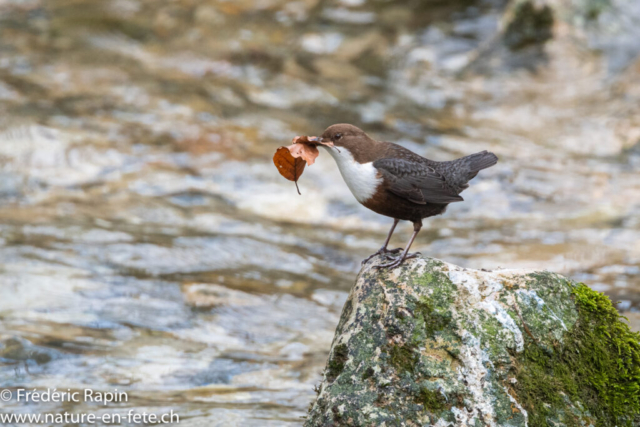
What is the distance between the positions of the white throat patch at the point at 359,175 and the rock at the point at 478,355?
54cm

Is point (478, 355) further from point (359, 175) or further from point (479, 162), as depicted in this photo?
point (479, 162)

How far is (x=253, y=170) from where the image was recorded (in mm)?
8023

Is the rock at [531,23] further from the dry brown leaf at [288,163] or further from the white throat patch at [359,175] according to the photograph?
the dry brown leaf at [288,163]

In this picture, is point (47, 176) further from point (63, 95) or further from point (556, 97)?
point (556, 97)

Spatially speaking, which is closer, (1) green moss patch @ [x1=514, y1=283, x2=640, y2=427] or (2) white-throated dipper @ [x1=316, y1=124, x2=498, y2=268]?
(1) green moss patch @ [x1=514, y1=283, x2=640, y2=427]

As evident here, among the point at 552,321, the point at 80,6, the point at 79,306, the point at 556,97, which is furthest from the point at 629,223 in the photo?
the point at 80,6

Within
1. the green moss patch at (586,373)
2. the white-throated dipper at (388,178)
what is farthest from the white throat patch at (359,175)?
the green moss patch at (586,373)

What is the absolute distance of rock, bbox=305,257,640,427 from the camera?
102 inches

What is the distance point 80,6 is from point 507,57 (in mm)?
7866

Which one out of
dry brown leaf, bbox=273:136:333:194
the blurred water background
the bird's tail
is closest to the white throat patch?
dry brown leaf, bbox=273:136:333:194

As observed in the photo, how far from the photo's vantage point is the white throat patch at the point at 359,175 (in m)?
3.30

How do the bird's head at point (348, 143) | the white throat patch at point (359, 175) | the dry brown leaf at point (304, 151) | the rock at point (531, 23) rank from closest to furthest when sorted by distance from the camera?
the dry brown leaf at point (304, 151) → the white throat patch at point (359, 175) → the bird's head at point (348, 143) → the rock at point (531, 23)

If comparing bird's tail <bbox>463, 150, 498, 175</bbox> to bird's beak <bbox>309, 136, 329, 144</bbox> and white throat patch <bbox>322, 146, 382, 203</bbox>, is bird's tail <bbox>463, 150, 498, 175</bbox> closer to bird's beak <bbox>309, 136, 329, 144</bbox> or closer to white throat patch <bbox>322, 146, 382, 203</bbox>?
white throat patch <bbox>322, 146, 382, 203</bbox>

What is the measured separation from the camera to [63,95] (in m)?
9.25
